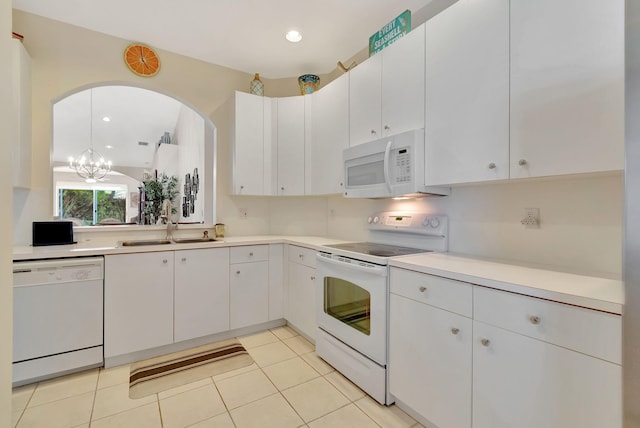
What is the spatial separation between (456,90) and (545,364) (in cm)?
141

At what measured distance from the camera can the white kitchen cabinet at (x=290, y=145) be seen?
3027 mm

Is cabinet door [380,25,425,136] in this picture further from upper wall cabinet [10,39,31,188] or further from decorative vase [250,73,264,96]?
upper wall cabinet [10,39,31,188]

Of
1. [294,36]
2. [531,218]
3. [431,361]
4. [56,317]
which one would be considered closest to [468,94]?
[531,218]

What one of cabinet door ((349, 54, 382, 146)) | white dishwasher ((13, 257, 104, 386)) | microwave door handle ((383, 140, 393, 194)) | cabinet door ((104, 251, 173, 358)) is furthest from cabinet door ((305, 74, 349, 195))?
white dishwasher ((13, 257, 104, 386))

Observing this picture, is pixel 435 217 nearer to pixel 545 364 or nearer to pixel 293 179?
pixel 545 364

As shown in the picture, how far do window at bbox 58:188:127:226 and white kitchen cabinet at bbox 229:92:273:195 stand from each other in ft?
19.5

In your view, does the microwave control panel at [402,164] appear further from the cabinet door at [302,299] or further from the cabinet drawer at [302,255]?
the cabinet door at [302,299]

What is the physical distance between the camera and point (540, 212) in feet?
5.15

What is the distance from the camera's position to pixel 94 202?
7.54m

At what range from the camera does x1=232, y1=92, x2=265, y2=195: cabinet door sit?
2.95 metres

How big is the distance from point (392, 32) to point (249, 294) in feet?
8.24

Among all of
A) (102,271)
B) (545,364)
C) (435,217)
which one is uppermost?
(435,217)

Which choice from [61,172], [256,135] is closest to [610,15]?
[256,135]

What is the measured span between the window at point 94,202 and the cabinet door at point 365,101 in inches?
281
